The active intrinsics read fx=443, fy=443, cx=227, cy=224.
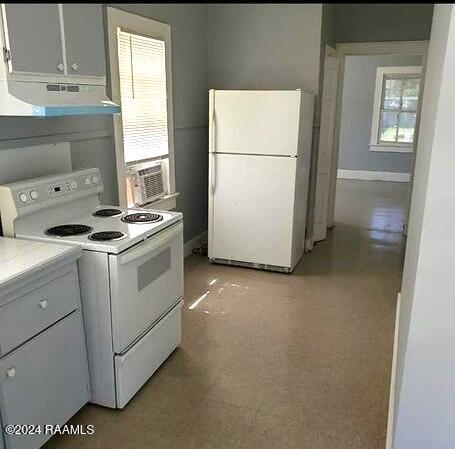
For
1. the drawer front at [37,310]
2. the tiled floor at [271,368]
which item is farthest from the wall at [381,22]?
the drawer front at [37,310]

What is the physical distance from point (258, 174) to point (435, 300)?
2.55m

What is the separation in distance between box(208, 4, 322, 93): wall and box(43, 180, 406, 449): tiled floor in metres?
1.83

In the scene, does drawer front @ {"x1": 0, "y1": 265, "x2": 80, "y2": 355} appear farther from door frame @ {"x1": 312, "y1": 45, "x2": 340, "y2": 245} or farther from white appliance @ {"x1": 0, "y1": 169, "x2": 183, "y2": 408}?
door frame @ {"x1": 312, "y1": 45, "x2": 340, "y2": 245}

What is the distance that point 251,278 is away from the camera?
396 centimetres

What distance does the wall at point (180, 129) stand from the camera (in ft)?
8.25

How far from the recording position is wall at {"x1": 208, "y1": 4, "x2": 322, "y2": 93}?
409cm

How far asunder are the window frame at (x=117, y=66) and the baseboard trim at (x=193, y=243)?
73 cm

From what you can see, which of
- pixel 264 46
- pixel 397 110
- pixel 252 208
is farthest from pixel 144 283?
pixel 397 110

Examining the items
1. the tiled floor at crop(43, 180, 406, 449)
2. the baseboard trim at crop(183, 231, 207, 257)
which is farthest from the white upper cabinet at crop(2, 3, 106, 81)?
the baseboard trim at crop(183, 231, 207, 257)

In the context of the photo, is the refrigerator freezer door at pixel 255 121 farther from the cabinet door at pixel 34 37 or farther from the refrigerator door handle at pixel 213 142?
the cabinet door at pixel 34 37

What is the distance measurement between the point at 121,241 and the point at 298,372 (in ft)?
4.29

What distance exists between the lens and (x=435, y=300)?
4.81 ft

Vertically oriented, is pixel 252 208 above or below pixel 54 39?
below

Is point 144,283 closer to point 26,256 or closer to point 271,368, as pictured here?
point 26,256
